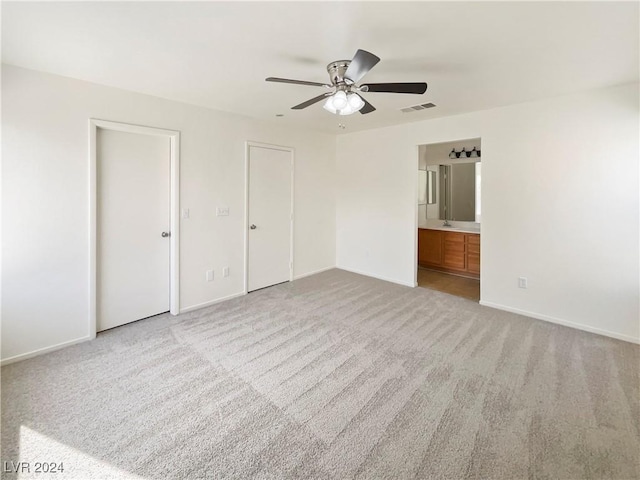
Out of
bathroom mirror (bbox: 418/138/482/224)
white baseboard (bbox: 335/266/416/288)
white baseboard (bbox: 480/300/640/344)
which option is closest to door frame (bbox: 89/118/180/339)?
white baseboard (bbox: 335/266/416/288)

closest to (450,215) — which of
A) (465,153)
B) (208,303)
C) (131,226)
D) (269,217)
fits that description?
(465,153)

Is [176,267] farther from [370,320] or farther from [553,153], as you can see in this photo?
[553,153]

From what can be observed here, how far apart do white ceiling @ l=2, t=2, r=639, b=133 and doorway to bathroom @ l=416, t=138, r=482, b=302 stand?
2.51 metres

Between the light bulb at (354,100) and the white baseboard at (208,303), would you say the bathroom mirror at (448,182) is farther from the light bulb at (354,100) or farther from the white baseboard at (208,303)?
the white baseboard at (208,303)

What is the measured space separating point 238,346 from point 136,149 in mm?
2325

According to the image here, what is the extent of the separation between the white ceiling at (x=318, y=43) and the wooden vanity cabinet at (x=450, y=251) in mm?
2593

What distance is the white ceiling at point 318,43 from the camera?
1.78 metres

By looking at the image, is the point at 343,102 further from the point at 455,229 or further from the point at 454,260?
the point at 454,260

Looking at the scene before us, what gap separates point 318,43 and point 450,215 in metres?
4.77

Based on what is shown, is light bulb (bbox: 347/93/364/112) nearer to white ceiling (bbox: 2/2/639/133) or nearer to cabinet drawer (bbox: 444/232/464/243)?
white ceiling (bbox: 2/2/639/133)

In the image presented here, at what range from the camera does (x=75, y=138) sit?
9.09 feet

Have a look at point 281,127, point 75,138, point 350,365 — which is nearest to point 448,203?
point 281,127

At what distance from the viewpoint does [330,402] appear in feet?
6.79

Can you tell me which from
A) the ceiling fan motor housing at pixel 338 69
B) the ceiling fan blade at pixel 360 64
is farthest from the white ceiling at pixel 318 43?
the ceiling fan blade at pixel 360 64
